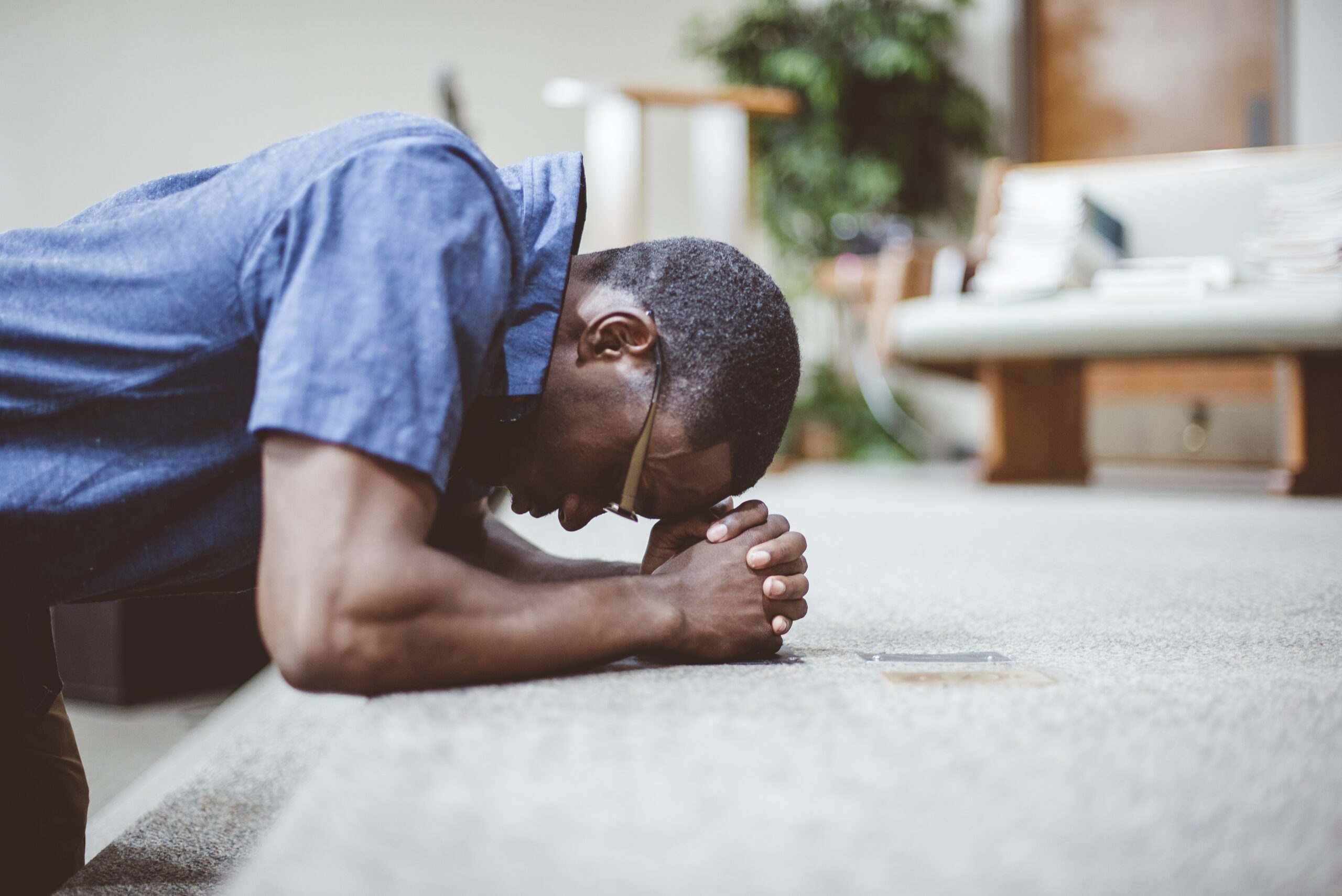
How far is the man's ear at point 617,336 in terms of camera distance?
2.33 feet

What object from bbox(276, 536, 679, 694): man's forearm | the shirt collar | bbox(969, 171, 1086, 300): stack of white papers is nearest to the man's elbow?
bbox(276, 536, 679, 694): man's forearm

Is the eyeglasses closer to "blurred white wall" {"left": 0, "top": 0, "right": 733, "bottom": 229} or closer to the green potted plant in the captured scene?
the green potted plant

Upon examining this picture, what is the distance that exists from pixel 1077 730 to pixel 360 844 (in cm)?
37

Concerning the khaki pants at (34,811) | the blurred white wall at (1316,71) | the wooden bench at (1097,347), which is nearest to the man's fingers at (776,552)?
the khaki pants at (34,811)

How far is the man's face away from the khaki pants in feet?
1.88

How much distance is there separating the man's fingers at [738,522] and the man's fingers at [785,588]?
45mm

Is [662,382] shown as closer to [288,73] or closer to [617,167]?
[617,167]

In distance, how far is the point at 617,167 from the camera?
2.81m

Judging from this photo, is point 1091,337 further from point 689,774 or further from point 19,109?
point 19,109

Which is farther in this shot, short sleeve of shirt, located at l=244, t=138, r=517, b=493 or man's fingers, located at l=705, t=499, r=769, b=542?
man's fingers, located at l=705, t=499, r=769, b=542

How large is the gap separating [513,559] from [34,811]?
19.7 inches

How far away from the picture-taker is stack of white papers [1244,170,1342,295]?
2299 millimetres

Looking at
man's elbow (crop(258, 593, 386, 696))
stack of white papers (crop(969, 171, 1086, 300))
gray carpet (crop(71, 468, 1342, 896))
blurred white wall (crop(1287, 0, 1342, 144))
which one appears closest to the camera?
gray carpet (crop(71, 468, 1342, 896))

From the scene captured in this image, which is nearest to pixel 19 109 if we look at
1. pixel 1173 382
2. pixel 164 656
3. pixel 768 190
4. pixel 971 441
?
pixel 768 190
